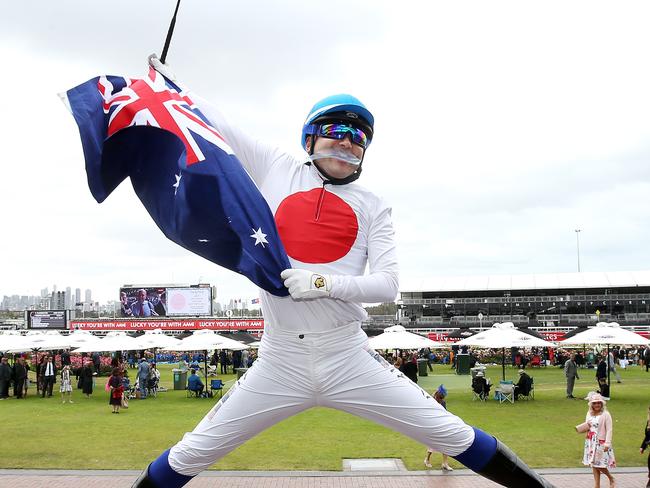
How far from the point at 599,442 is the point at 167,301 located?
52.5 metres

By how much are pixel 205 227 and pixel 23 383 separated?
21.5 meters

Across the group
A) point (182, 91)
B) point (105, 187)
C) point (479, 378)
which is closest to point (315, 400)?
point (105, 187)

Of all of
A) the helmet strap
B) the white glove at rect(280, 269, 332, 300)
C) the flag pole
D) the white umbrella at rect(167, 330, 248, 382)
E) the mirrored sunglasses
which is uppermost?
the flag pole

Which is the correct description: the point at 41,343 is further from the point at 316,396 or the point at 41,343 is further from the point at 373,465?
the point at 316,396

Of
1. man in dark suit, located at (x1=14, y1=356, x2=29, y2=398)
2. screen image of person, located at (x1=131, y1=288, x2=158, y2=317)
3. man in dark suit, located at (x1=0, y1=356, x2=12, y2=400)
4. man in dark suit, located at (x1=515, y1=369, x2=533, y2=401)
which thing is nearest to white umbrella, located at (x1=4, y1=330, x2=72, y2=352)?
man in dark suit, located at (x1=14, y1=356, x2=29, y2=398)

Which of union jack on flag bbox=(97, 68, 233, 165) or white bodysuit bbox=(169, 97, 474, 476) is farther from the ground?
union jack on flag bbox=(97, 68, 233, 165)

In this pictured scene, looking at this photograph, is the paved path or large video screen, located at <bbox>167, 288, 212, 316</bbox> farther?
large video screen, located at <bbox>167, 288, 212, 316</bbox>

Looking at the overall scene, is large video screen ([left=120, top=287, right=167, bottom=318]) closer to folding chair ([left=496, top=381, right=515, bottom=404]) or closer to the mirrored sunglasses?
folding chair ([left=496, top=381, right=515, bottom=404])

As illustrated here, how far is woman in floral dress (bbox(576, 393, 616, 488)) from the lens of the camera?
26.9ft

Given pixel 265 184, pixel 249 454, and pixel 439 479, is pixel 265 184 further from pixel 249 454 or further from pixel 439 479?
pixel 249 454

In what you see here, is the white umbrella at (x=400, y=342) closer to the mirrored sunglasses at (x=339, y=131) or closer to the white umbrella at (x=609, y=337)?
the white umbrella at (x=609, y=337)

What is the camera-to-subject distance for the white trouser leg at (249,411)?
3.66 metres

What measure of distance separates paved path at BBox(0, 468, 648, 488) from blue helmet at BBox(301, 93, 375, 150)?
241 inches

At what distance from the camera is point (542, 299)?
246ft
